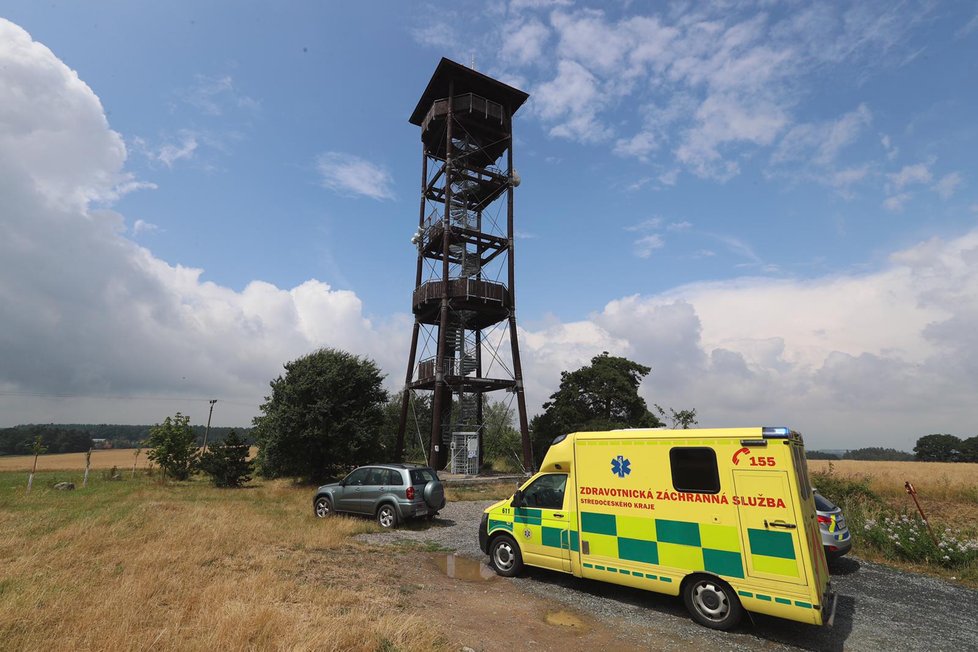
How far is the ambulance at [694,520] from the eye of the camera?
5.82m

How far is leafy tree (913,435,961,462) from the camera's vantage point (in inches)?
3332

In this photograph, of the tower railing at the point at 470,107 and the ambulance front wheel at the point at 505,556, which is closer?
the ambulance front wheel at the point at 505,556

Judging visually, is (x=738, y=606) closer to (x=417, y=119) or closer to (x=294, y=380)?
(x=294, y=380)

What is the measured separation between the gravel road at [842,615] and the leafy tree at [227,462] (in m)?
18.6

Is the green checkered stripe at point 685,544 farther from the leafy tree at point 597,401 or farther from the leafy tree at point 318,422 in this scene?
the leafy tree at point 597,401

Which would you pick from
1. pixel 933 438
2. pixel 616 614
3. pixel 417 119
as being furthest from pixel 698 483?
pixel 933 438

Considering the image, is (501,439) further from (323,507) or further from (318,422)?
(323,507)

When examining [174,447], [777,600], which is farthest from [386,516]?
[174,447]

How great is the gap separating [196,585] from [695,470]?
24.5 feet

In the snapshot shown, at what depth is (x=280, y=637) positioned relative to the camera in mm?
4781

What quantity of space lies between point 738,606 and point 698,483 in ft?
5.29

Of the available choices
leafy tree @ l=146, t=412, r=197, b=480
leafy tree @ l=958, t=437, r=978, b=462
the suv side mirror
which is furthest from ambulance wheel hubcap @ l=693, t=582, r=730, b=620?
leafy tree @ l=958, t=437, r=978, b=462

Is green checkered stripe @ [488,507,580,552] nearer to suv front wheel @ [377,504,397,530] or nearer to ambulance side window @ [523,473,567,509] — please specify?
ambulance side window @ [523,473,567,509]

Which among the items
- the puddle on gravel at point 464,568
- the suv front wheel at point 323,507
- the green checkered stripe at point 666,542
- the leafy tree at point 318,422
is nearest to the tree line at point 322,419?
the leafy tree at point 318,422
